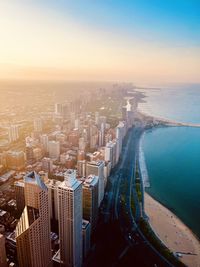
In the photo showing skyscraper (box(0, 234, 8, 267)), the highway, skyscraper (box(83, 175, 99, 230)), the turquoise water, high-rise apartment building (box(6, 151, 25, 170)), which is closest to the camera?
skyscraper (box(0, 234, 8, 267))

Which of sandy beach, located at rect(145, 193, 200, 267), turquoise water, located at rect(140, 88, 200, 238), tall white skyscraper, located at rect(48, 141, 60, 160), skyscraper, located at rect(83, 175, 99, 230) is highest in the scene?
skyscraper, located at rect(83, 175, 99, 230)

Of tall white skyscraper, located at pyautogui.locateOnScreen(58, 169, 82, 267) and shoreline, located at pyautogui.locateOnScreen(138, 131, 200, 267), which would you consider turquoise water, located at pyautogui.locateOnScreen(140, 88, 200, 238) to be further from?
tall white skyscraper, located at pyautogui.locateOnScreen(58, 169, 82, 267)

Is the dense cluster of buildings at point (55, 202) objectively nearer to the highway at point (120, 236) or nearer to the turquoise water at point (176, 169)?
the highway at point (120, 236)

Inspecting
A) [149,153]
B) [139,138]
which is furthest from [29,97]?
[149,153]

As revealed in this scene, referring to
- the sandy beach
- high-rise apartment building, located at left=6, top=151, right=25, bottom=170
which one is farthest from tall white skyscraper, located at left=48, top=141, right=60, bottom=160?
the sandy beach

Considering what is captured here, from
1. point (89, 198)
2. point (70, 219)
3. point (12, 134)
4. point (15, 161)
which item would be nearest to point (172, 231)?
point (89, 198)

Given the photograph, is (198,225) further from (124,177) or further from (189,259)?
(124,177)

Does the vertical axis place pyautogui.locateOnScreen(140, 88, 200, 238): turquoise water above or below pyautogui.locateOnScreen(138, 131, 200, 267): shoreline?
above
